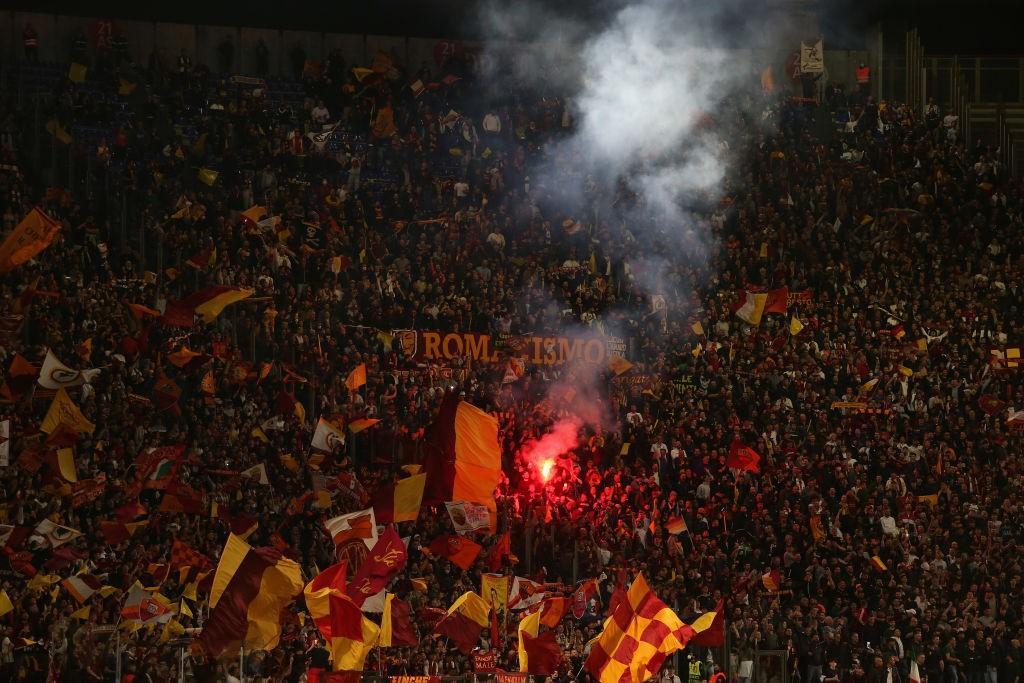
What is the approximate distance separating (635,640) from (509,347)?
10.3 metres

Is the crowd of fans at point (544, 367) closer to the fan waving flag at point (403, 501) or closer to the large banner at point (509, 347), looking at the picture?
the large banner at point (509, 347)

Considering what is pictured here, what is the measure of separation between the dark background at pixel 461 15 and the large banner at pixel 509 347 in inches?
371

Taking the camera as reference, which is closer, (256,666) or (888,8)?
(256,666)

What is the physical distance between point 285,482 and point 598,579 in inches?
193

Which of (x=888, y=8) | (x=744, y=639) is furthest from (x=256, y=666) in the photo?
(x=888, y=8)

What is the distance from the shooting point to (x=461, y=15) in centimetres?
3566

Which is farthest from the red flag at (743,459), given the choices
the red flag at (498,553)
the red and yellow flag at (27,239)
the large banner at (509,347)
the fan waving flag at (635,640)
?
the red and yellow flag at (27,239)

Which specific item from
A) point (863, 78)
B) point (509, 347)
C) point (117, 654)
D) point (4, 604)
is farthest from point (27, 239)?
point (863, 78)

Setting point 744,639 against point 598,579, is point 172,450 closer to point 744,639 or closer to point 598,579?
point 598,579

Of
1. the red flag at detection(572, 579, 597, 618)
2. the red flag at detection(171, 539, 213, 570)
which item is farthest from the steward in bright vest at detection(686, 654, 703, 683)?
the red flag at detection(171, 539, 213, 570)

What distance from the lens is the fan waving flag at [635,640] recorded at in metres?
18.8

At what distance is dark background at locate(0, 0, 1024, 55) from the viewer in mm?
34250

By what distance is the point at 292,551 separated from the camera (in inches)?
864

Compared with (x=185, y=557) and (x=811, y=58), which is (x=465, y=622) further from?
(x=811, y=58)
